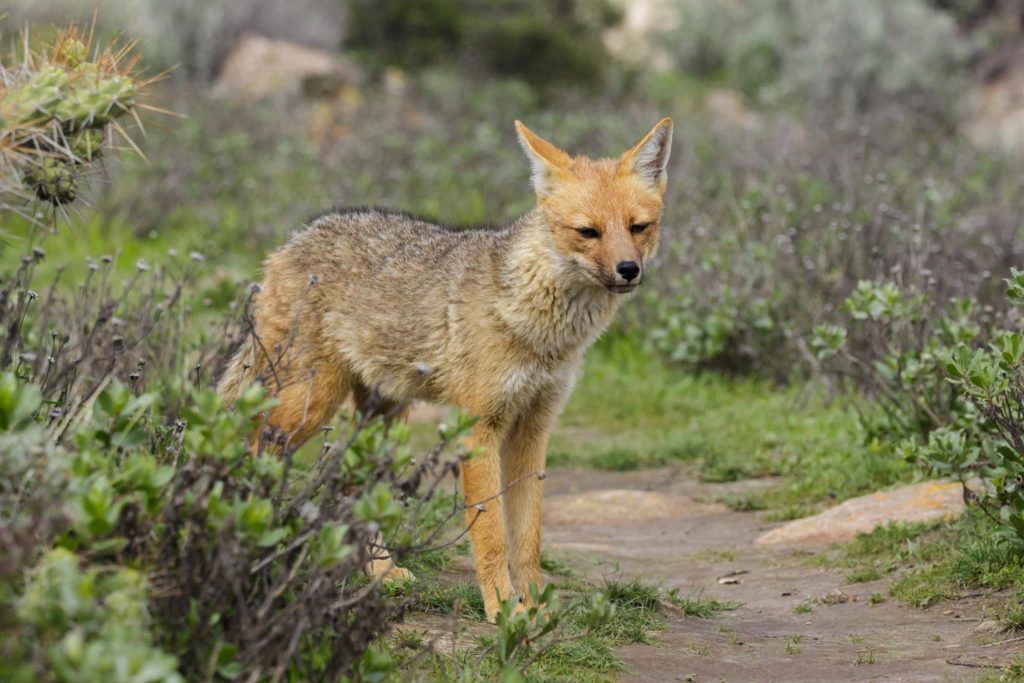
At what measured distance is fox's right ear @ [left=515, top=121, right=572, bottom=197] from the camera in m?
5.70

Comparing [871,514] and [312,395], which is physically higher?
[312,395]

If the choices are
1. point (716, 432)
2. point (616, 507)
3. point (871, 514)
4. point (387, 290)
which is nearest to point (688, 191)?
point (716, 432)

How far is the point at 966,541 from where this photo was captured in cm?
580

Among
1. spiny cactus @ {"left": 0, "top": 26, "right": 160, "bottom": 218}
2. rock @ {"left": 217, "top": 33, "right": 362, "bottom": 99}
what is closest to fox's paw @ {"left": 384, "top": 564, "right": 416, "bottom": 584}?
spiny cactus @ {"left": 0, "top": 26, "right": 160, "bottom": 218}

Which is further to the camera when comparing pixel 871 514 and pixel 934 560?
pixel 871 514

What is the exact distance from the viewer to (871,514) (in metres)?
6.62

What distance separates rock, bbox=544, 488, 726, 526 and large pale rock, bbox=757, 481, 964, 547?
77 cm

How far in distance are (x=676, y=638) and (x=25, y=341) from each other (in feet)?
12.1

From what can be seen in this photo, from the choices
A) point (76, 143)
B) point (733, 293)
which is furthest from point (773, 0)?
point (76, 143)

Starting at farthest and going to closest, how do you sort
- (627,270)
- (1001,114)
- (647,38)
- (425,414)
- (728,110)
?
1. (647,38)
2. (728,110)
3. (1001,114)
4. (425,414)
5. (627,270)

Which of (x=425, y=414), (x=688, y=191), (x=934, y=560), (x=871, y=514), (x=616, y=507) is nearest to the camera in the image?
(x=934, y=560)

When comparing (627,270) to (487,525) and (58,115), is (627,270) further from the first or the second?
(58,115)

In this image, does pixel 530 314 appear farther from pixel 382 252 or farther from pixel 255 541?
pixel 255 541

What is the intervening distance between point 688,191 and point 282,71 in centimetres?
845
